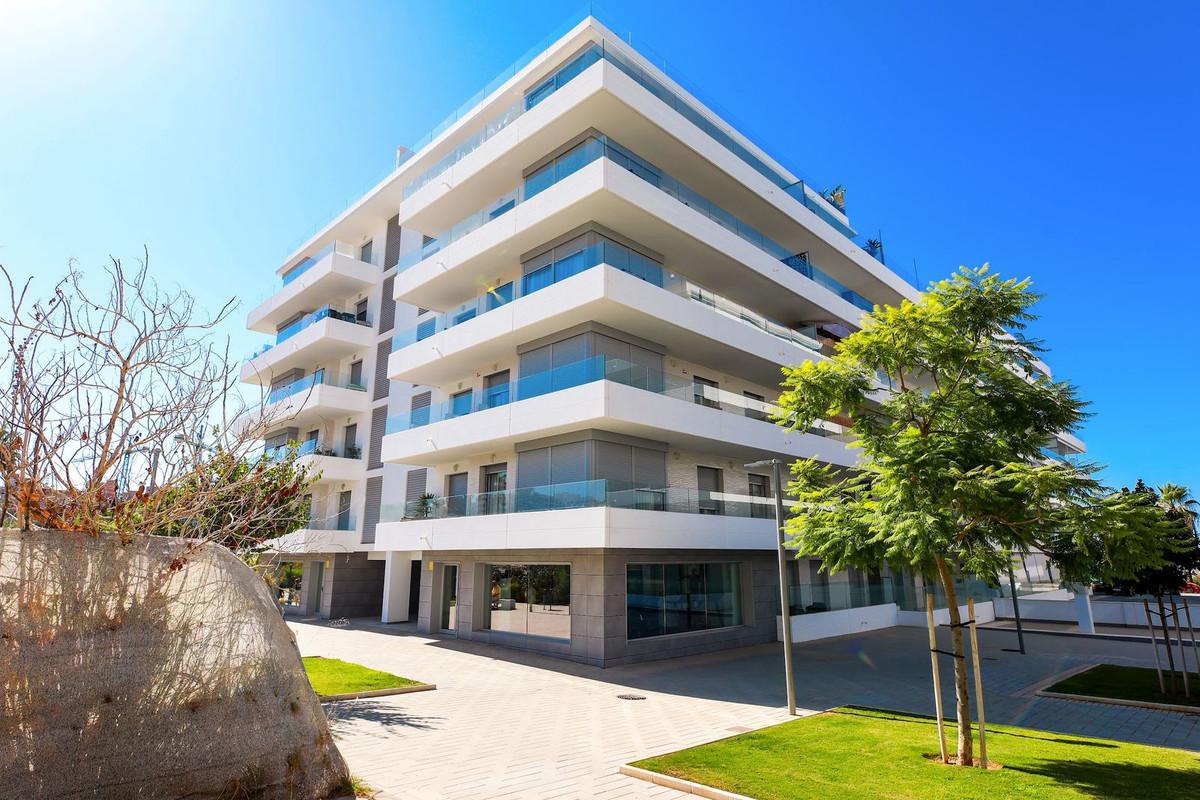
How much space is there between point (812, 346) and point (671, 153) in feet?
29.8

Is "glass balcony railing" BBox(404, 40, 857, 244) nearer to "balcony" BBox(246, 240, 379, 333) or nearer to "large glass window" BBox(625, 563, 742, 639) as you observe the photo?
"balcony" BBox(246, 240, 379, 333)

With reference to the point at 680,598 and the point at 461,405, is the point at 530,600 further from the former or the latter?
the point at 461,405

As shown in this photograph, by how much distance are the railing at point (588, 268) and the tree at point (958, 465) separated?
873 centimetres

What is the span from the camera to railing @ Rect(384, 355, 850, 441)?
16.2m

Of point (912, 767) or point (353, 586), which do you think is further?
point (353, 586)

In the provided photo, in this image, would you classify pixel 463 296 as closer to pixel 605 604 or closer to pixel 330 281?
pixel 330 281

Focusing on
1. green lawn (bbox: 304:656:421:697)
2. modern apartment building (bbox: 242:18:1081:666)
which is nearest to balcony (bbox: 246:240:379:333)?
modern apartment building (bbox: 242:18:1081:666)

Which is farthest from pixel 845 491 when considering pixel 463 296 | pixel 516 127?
pixel 463 296

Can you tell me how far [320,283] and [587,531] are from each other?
2198cm

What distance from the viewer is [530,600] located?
1789 cm

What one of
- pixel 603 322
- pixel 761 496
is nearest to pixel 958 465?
pixel 603 322

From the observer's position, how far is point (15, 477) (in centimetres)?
520

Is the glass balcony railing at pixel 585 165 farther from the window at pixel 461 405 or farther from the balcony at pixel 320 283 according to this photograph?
the balcony at pixel 320 283

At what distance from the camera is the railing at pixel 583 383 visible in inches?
639
